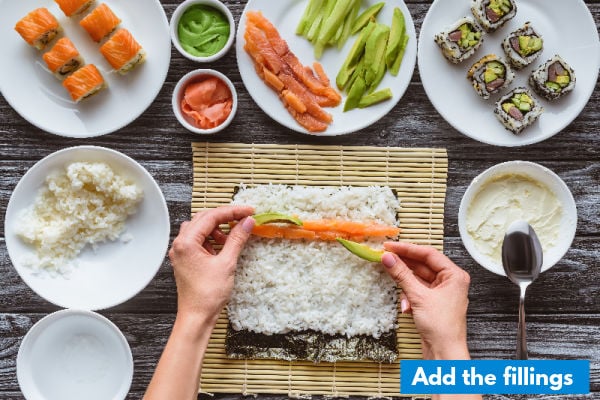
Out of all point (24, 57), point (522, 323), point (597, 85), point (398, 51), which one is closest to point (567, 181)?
point (597, 85)

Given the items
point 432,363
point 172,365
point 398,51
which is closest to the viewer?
point 172,365

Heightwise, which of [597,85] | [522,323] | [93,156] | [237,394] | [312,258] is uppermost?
[597,85]

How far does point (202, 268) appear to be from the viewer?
2.21 metres

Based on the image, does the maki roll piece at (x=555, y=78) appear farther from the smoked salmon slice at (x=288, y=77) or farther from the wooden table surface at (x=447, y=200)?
the smoked salmon slice at (x=288, y=77)

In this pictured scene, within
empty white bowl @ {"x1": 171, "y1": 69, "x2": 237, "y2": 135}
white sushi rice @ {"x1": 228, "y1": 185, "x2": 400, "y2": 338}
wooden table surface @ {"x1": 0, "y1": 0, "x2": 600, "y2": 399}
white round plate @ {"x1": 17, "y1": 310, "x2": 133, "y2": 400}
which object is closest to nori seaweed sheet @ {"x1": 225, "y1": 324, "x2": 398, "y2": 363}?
white sushi rice @ {"x1": 228, "y1": 185, "x2": 400, "y2": 338}

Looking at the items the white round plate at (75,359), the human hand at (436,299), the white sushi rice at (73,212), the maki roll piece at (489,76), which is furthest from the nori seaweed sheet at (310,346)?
the maki roll piece at (489,76)

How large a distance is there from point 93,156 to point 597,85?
2.01m

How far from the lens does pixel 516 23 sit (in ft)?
8.18

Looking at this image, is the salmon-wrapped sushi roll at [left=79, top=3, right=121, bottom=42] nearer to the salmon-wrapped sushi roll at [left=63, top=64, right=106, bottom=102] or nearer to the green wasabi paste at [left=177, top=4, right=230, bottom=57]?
the salmon-wrapped sushi roll at [left=63, top=64, right=106, bottom=102]

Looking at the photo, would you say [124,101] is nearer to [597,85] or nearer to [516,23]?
[516,23]

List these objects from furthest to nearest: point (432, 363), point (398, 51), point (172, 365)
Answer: point (398, 51) < point (432, 363) < point (172, 365)

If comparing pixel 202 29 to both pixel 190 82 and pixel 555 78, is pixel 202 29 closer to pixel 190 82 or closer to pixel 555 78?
pixel 190 82

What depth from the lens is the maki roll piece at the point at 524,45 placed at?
7.95 ft

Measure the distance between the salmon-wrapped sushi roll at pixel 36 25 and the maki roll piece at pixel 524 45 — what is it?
70.0 inches
